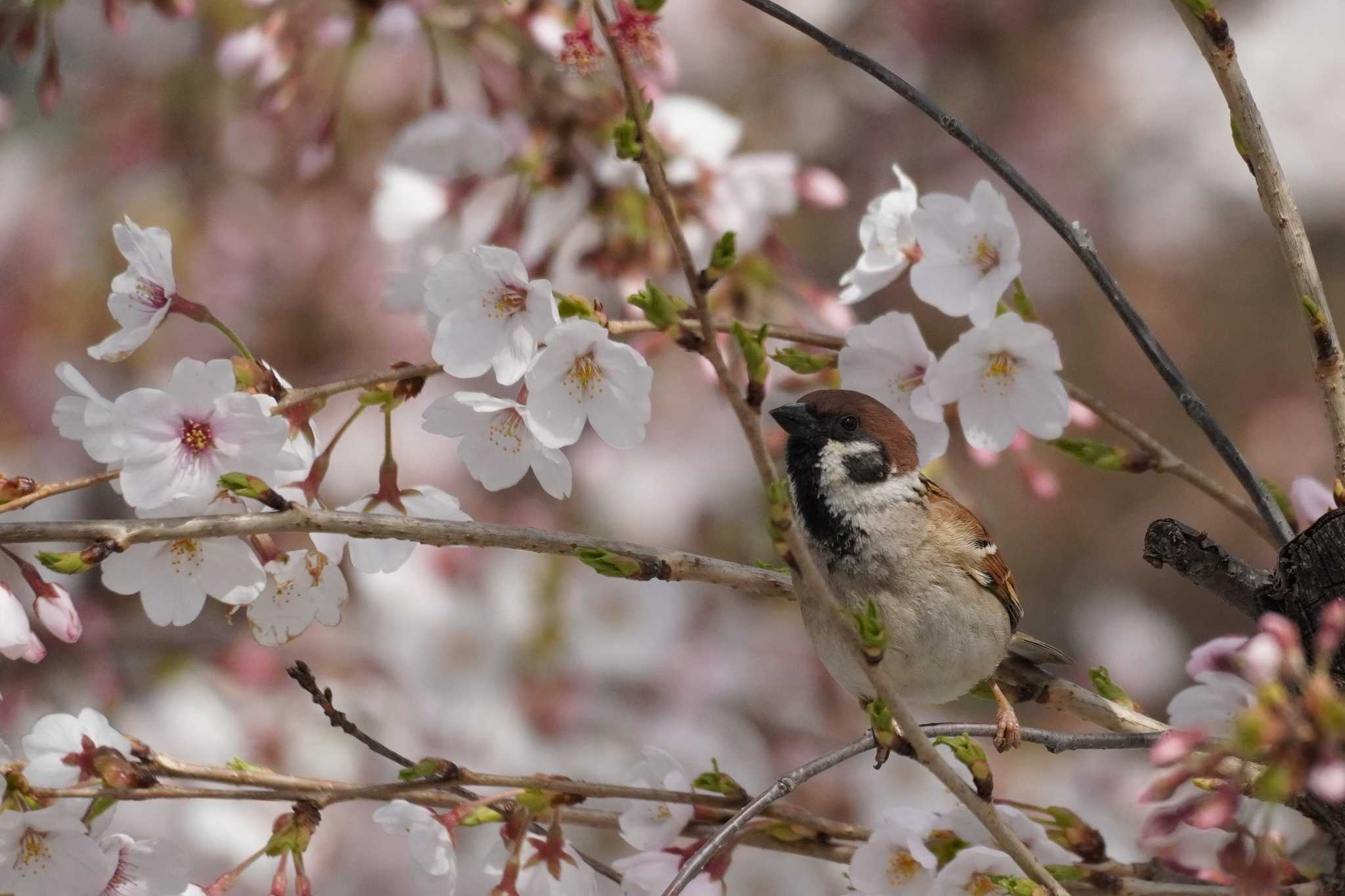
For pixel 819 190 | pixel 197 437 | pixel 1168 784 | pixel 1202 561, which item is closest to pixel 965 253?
pixel 1202 561

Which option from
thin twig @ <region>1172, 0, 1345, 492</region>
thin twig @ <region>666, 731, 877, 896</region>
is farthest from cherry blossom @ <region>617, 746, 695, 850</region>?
thin twig @ <region>1172, 0, 1345, 492</region>

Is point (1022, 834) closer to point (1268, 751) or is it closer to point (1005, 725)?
point (1005, 725)

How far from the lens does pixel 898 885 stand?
4.91 feet

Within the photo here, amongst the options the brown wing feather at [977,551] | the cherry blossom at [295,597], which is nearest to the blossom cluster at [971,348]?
the brown wing feather at [977,551]

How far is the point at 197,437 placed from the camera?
133 cm

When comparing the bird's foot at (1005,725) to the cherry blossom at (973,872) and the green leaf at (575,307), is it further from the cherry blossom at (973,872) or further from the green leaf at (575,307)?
the green leaf at (575,307)

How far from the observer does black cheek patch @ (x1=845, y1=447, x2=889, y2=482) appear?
184 cm

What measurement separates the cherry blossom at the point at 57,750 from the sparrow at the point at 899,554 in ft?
2.72

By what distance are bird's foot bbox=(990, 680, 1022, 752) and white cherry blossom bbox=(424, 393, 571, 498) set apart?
0.55 meters

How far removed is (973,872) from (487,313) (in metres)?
0.79

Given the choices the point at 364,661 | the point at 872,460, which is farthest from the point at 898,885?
the point at 364,661

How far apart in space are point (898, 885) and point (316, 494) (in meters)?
0.77

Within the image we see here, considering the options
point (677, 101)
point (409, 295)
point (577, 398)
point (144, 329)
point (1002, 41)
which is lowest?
point (144, 329)

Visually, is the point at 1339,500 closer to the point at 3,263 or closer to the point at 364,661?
the point at 364,661
